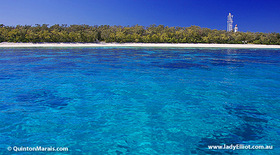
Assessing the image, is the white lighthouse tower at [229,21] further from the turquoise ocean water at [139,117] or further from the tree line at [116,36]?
the turquoise ocean water at [139,117]

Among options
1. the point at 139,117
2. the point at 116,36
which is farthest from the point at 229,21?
the point at 139,117

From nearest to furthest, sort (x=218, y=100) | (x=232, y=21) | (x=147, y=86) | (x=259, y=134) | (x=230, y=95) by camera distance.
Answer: (x=259, y=134)
(x=218, y=100)
(x=230, y=95)
(x=147, y=86)
(x=232, y=21)

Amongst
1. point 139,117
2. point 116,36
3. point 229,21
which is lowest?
point 139,117

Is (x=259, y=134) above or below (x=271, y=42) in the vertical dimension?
below

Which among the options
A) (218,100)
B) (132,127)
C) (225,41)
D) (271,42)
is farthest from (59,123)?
(271,42)

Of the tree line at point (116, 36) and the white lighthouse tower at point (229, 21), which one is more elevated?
the white lighthouse tower at point (229, 21)

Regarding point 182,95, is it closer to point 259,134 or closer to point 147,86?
point 147,86

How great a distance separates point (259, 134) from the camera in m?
5.18

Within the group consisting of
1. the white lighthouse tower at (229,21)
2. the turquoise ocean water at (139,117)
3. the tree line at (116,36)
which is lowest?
the turquoise ocean water at (139,117)

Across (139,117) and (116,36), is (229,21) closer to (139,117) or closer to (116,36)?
(116,36)

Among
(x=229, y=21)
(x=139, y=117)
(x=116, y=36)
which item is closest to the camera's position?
(x=139, y=117)

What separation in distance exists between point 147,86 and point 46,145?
6298mm

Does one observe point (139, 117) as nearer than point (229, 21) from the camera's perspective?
Yes

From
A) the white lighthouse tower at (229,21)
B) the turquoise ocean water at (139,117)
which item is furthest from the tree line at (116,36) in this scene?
the white lighthouse tower at (229,21)
